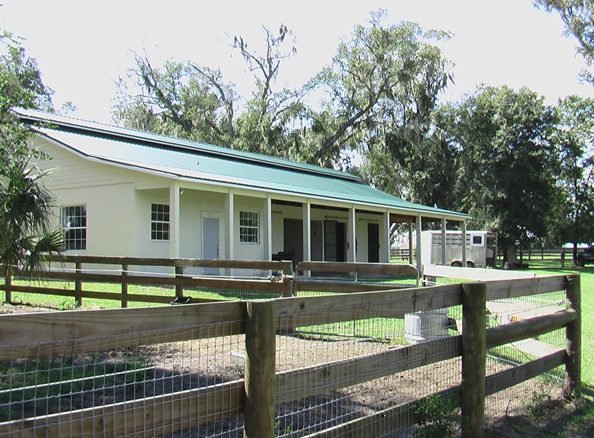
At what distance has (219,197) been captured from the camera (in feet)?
67.5

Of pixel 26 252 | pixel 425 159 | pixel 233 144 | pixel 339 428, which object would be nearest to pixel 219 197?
pixel 26 252

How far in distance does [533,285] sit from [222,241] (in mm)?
15832

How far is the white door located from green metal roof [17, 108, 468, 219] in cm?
176

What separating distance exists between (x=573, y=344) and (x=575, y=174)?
1841 inches

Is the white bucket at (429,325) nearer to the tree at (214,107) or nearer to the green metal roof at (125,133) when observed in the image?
the green metal roof at (125,133)

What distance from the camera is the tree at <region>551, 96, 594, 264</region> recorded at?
153 ft

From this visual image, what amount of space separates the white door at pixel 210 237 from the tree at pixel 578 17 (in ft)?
80.8

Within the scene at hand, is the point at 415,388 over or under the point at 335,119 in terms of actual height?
under

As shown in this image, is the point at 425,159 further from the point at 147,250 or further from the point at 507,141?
the point at 147,250

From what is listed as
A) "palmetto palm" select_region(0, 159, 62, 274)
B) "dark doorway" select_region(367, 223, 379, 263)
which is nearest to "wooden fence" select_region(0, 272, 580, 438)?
"palmetto palm" select_region(0, 159, 62, 274)

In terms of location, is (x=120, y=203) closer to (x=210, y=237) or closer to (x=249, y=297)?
(x=210, y=237)

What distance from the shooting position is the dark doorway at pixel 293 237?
25.0 meters

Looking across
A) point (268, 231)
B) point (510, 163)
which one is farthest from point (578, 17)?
point (268, 231)

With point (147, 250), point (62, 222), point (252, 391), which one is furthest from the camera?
point (62, 222)
